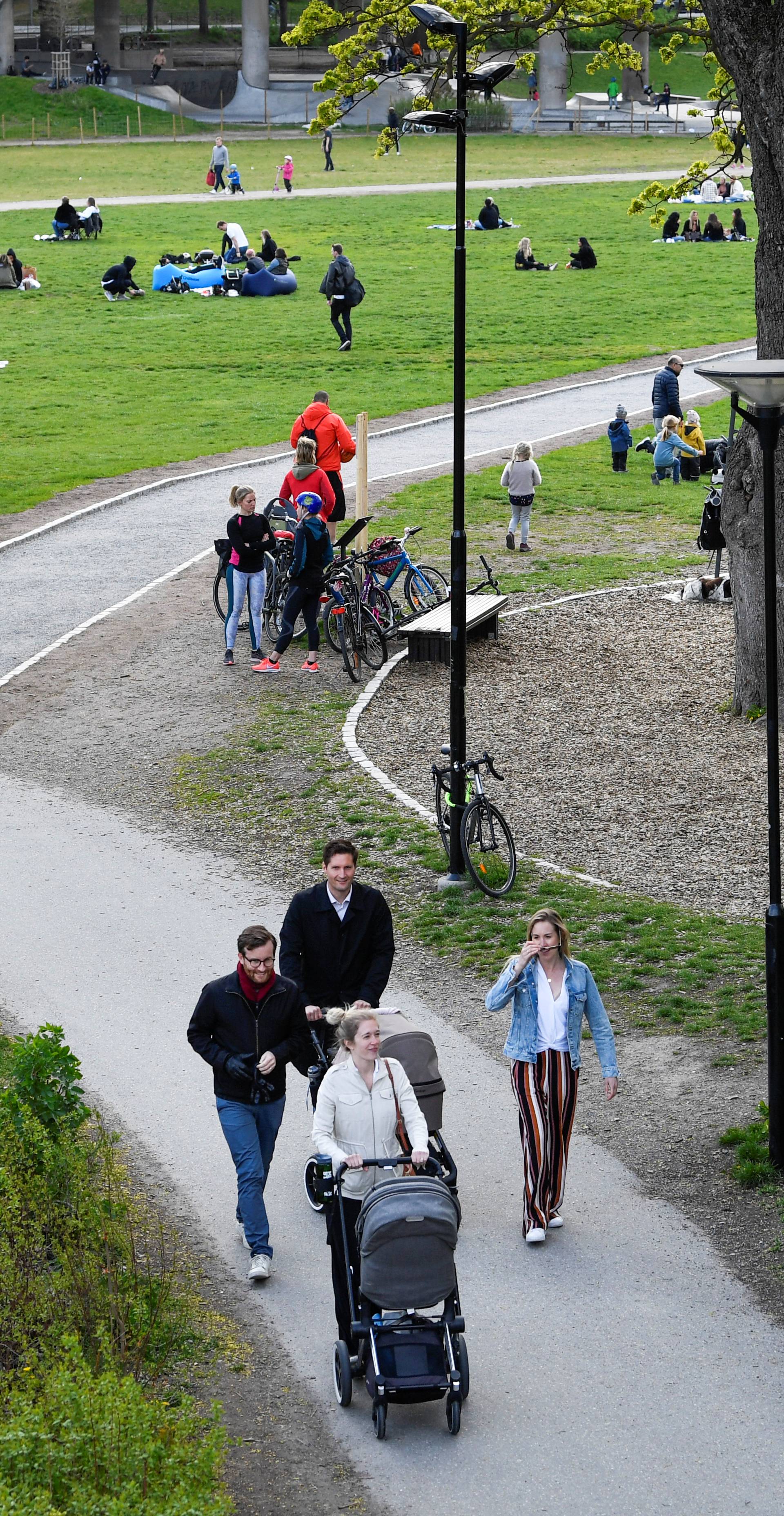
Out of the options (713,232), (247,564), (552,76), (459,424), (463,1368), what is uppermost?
(552,76)

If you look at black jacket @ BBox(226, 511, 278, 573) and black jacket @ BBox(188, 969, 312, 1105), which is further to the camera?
black jacket @ BBox(226, 511, 278, 573)

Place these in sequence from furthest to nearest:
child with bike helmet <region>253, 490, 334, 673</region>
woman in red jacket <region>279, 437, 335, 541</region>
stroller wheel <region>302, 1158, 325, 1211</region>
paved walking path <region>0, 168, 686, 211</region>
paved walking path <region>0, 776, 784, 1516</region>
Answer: paved walking path <region>0, 168, 686, 211</region>
woman in red jacket <region>279, 437, 335, 541</region>
child with bike helmet <region>253, 490, 334, 673</region>
stroller wheel <region>302, 1158, 325, 1211</region>
paved walking path <region>0, 776, 784, 1516</region>

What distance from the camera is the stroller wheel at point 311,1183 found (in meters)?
7.60

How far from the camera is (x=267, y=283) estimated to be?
40969mm

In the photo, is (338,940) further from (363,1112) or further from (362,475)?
(362,475)

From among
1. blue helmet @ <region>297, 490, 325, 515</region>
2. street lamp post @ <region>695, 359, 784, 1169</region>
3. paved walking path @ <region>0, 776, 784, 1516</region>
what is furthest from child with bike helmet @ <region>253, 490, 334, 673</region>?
street lamp post @ <region>695, 359, 784, 1169</region>

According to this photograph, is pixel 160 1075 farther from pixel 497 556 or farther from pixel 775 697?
pixel 497 556

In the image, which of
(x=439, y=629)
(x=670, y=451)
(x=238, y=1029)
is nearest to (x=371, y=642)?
(x=439, y=629)

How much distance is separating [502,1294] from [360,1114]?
4.15ft

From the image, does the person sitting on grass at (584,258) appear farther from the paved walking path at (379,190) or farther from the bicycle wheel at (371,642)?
the bicycle wheel at (371,642)

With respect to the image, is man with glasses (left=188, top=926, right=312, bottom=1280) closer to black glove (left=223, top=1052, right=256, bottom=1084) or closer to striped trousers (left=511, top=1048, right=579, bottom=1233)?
black glove (left=223, top=1052, right=256, bottom=1084)

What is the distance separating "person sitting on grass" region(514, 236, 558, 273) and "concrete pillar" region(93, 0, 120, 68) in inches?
1854

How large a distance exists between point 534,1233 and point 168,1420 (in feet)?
8.52

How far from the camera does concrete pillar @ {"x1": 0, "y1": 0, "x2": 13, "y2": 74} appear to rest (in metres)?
79.7
